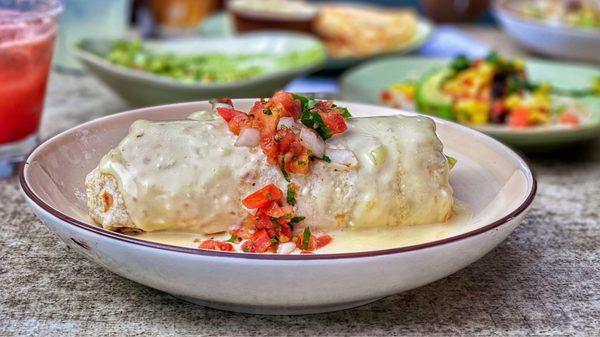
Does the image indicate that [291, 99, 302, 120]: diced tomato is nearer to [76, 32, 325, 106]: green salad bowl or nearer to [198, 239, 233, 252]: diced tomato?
[198, 239, 233, 252]: diced tomato

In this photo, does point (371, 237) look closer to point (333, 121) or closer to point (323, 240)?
point (323, 240)

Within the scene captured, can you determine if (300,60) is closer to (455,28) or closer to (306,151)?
(306,151)

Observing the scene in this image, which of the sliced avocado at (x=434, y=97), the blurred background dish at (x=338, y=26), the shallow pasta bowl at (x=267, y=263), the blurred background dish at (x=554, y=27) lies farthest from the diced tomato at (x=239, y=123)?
the blurred background dish at (x=554, y=27)

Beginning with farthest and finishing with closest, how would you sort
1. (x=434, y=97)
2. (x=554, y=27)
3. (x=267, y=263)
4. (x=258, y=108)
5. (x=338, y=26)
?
(x=338, y=26), (x=554, y=27), (x=434, y=97), (x=258, y=108), (x=267, y=263)

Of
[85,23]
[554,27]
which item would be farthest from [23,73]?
[554,27]

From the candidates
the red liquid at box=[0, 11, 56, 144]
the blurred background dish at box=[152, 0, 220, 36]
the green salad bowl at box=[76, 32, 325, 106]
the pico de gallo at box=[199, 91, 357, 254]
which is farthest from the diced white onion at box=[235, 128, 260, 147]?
the blurred background dish at box=[152, 0, 220, 36]
